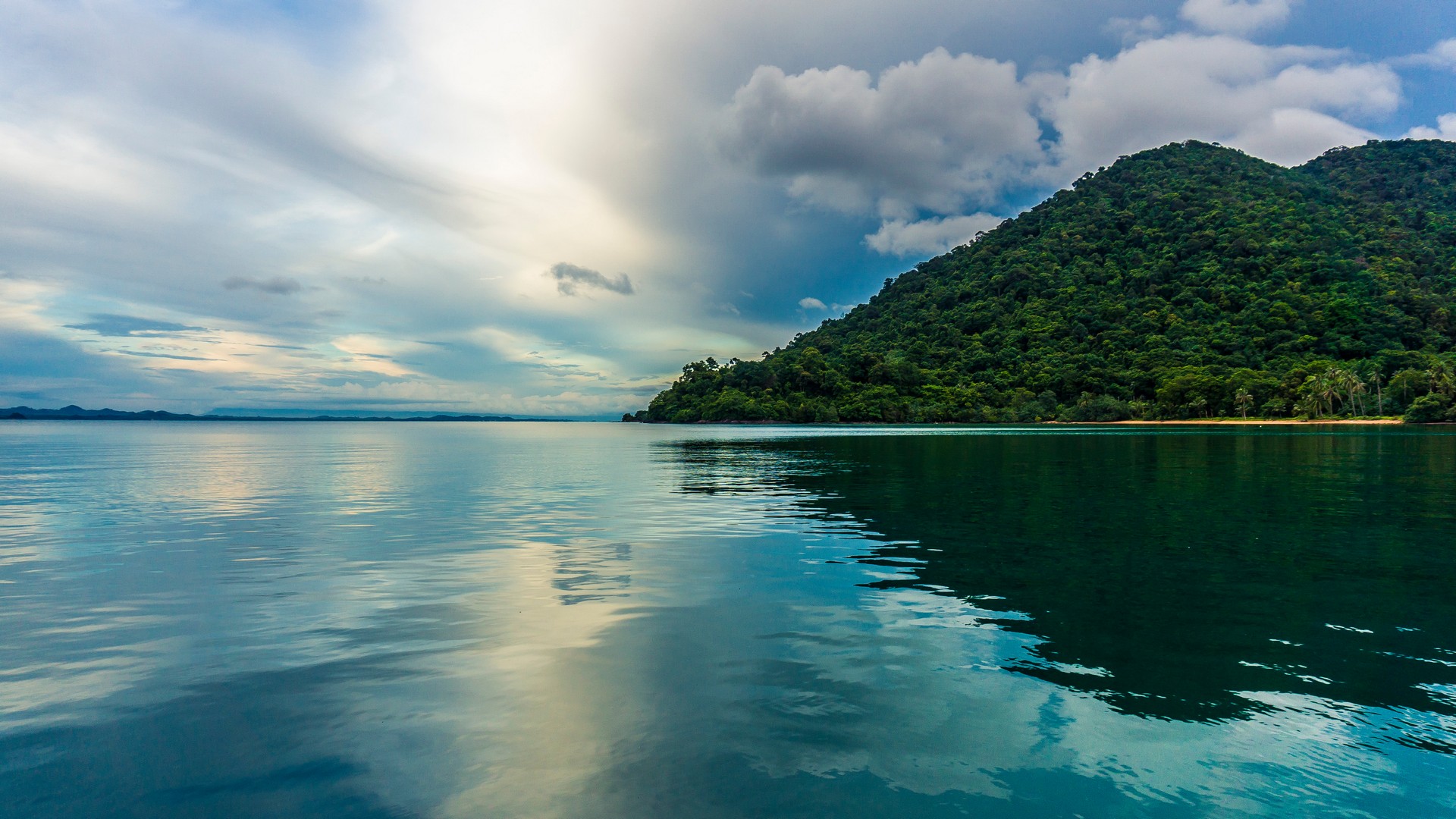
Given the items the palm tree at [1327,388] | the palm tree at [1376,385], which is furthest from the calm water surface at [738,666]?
the palm tree at [1327,388]

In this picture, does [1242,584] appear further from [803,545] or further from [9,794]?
[9,794]

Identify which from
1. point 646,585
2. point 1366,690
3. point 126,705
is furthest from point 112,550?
point 1366,690

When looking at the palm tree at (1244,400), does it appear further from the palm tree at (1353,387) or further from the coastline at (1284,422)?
the palm tree at (1353,387)

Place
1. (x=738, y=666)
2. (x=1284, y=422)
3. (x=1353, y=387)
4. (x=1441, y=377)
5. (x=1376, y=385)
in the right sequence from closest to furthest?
(x=738, y=666) → (x=1441, y=377) → (x=1376, y=385) → (x=1353, y=387) → (x=1284, y=422)

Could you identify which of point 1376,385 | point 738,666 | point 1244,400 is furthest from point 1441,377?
point 738,666

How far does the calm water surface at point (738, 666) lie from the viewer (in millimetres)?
8070

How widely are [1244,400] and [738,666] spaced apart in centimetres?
23479

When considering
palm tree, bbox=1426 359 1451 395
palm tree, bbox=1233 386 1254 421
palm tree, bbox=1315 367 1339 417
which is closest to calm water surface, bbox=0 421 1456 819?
palm tree, bbox=1426 359 1451 395

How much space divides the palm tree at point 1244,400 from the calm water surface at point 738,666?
200m

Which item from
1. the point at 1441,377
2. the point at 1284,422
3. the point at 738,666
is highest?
the point at 1441,377

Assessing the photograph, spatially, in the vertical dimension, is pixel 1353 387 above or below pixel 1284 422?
above

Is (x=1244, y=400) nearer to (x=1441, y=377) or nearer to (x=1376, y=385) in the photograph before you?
(x=1376, y=385)

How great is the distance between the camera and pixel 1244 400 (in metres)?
195

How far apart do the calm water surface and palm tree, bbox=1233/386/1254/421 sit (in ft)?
655
